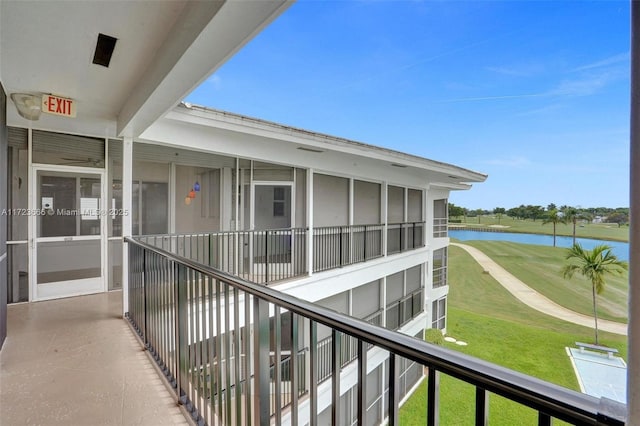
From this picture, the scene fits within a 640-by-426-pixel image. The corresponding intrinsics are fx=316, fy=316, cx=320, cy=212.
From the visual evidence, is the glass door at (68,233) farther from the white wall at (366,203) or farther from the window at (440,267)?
the window at (440,267)

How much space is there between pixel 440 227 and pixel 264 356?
44.4ft

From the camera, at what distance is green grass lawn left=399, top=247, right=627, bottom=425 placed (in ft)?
36.4

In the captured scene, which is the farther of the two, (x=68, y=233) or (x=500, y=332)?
(x=500, y=332)

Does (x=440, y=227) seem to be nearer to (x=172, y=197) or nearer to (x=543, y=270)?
(x=543, y=270)

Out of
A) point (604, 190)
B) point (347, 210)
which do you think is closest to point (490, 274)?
point (347, 210)

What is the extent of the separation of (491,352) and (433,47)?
86.2 feet

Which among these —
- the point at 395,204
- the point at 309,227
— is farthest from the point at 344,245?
the point at 395,204

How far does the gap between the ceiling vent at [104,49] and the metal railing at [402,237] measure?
834cm

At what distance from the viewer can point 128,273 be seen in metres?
4.41

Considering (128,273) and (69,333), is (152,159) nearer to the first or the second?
(128,273)

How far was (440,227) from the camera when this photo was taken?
13.9 metres

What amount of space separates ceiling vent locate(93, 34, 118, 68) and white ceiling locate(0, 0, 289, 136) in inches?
1.5

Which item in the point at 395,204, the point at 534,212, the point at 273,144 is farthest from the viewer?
the point at 395,204

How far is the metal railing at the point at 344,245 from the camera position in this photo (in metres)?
7.77
